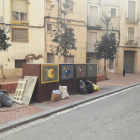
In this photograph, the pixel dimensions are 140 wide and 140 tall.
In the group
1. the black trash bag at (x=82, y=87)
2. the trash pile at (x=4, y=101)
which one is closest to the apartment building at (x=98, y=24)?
the black trash bag at (x=82, y=87)

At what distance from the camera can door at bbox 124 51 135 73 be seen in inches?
962

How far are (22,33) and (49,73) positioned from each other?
10.6 meters

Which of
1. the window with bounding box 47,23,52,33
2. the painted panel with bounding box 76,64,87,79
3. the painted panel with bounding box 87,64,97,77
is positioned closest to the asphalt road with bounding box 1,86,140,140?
the painted panel with bounding box 76,64,87,79

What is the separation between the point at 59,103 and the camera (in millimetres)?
7141

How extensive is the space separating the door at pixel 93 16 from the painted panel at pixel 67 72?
13787 mm

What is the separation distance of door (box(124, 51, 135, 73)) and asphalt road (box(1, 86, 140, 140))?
18746 mm

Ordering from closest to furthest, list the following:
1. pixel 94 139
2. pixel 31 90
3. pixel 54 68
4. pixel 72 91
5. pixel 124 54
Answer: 1. pixel 94 139
2. pixel 31 90
3. pixel 54 68
4. pixel 72 91
5. pixel 124 54

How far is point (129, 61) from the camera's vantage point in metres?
24.6

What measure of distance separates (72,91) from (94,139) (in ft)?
16.3

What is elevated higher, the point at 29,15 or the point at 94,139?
the point at 29,15

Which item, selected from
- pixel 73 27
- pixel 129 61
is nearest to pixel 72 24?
pixel 73 27

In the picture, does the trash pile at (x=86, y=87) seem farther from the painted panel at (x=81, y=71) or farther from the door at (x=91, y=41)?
the door at (x=91, y=41)

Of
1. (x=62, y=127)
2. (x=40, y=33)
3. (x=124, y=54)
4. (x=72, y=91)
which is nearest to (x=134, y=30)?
(x=124, y=54)

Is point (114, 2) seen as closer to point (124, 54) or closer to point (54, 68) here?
point (124, 54)
